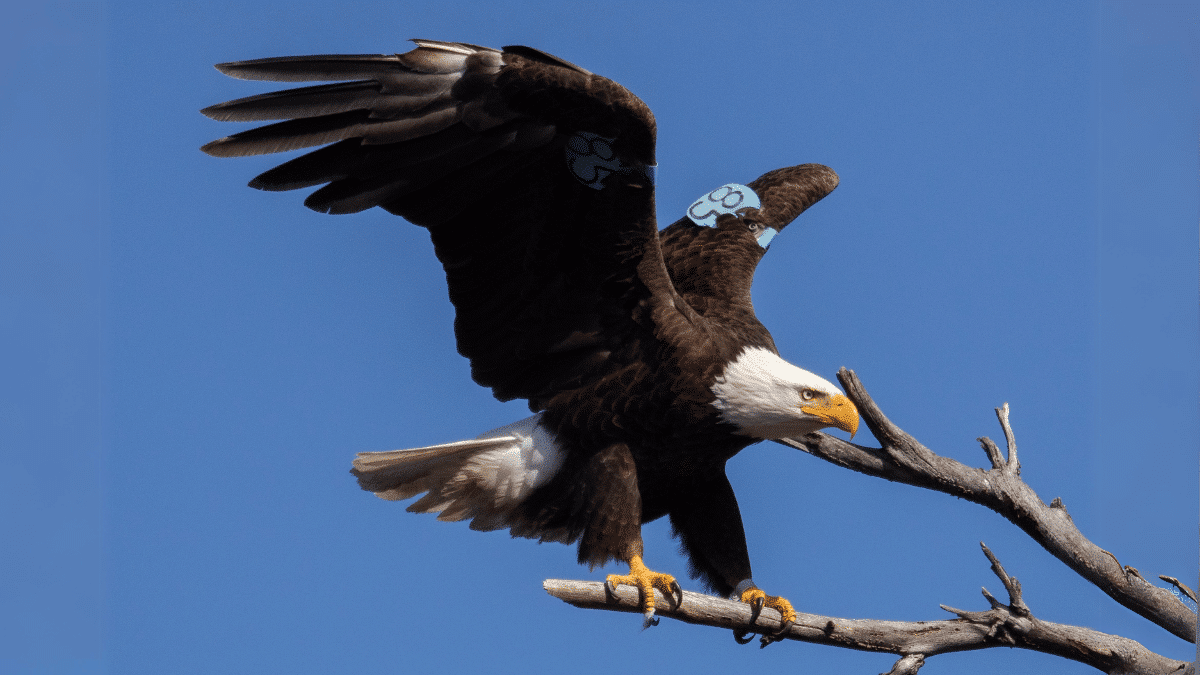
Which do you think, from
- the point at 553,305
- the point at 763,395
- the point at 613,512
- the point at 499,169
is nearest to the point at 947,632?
the point at 763,395

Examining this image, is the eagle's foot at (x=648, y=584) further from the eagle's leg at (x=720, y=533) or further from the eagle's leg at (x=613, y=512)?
the eagle's leg at (x=720, y=533)

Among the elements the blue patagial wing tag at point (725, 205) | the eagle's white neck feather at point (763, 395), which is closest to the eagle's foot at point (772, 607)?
the eagle's white neck feather at point (763, 395)

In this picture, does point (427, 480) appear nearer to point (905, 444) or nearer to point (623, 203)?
point (623, 203)

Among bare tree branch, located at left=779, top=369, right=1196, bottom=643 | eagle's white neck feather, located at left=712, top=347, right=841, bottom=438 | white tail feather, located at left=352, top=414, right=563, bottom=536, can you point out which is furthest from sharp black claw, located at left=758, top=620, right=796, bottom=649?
bare tree branch, located at left=779, top=369, right=1196, bottom=643

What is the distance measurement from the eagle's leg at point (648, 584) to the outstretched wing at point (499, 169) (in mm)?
868

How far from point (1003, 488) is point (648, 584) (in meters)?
1.92

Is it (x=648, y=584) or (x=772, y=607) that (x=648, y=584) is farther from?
(x=772, y=607)

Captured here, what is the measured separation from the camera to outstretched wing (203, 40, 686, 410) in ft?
15.3

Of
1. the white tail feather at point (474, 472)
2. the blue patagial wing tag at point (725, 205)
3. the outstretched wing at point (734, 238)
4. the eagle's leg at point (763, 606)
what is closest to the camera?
the eagle's leg at point (763, 606)

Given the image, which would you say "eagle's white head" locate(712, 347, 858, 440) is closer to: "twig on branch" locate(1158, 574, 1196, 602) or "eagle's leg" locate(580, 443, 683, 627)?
"eagle's leg" locate(580, 443, 683, 627)

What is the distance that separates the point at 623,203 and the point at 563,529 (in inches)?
57.6

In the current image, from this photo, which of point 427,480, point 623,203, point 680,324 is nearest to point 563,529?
point 427,480

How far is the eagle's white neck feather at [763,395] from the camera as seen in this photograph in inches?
196

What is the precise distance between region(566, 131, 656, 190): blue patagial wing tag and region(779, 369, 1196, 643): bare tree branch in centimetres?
152
